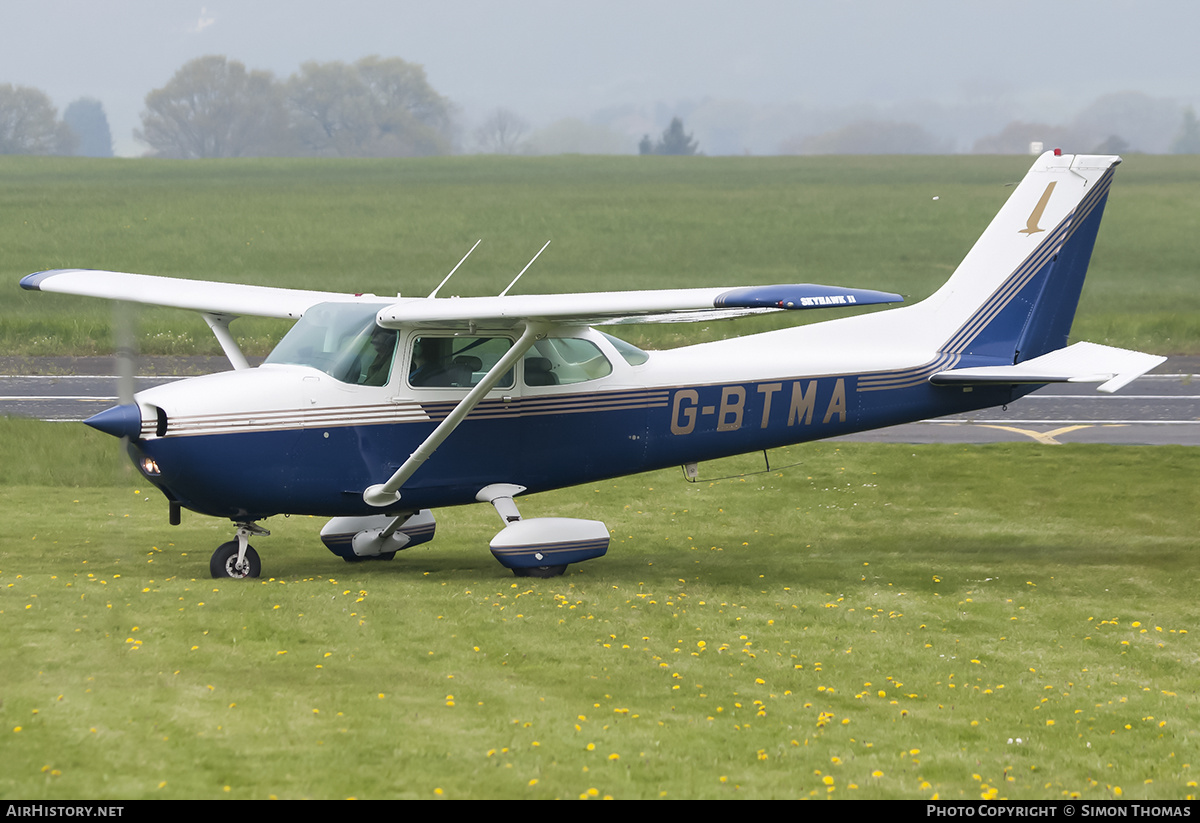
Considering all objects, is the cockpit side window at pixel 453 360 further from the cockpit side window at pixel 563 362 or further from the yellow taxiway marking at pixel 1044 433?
the yellow taxiway marking at pixel 1044 433

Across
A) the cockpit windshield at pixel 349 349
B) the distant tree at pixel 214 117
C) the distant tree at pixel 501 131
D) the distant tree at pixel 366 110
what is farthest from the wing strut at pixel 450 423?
the distant tree at pixel 501 131

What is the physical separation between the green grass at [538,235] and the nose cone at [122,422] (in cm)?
1942

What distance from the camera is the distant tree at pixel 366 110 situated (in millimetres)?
142875

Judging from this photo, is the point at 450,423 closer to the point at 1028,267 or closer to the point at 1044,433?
the point at 1028,267

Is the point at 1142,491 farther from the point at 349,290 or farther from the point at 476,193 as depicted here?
the point at 476,193

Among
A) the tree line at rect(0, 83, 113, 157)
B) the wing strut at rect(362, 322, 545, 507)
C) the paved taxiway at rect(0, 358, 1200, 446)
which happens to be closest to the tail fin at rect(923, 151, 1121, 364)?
the wing strut at rect(362, 322, 545, 507)

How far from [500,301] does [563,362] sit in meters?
1.64

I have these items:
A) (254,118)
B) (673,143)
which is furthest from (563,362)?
(673,143)

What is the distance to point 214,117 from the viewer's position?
5679 inches

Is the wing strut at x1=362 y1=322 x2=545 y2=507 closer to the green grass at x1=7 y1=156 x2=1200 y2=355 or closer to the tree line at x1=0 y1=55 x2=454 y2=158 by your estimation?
the green grass at x1=7 y1=156 x2=1200 y2=355

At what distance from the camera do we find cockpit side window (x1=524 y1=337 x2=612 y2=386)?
1205 centimetres

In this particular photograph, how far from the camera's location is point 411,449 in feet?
38.2

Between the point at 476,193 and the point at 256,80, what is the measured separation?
89.6 meters

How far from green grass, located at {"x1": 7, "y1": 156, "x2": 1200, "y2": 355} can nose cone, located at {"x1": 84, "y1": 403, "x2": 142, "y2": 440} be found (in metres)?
19.4
